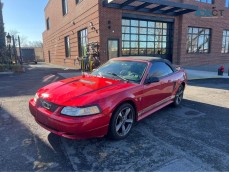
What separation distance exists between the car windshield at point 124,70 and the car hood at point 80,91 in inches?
10.8

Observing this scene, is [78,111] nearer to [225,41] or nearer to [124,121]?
[124,121]

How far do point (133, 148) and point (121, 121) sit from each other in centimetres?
56

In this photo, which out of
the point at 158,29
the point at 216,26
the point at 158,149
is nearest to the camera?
the point at 158,149

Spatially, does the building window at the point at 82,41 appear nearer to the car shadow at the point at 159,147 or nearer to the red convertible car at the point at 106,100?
the red convertible car at the point at 106,100

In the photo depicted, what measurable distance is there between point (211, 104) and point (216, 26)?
15.9 metres

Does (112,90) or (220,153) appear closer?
(220,153)

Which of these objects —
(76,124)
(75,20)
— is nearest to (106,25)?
(75,20)

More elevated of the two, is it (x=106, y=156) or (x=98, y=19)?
(x=98, y=19)

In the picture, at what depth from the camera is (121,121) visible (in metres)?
3.48

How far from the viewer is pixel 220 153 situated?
3.03 m

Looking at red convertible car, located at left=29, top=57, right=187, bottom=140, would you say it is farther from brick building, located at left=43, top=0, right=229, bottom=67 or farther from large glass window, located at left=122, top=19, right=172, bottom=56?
large glass window, located at left=122, top=19, right=172, bottom=56

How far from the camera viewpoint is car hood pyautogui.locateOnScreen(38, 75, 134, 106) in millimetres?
3006

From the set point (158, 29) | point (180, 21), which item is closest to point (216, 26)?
point (180, 21)

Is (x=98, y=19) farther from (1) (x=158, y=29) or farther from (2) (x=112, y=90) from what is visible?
(2) (x=112, y=90)
